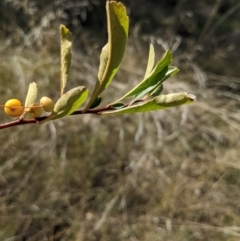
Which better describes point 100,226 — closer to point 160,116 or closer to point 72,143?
point 72,143

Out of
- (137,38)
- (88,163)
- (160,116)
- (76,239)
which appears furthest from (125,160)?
(137,38)

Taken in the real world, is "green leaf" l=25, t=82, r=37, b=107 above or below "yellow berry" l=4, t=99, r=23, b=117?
above

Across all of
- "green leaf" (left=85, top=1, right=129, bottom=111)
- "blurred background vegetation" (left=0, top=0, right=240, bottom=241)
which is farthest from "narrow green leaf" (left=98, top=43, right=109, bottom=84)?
"blurred background vegetation" (left=0, top=0, right=240, bottom=241)

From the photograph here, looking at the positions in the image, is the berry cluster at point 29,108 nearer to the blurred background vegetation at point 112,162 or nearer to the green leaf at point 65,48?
the green leaf at point 65,48

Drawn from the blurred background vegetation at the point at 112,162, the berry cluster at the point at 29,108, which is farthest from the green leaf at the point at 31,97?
the blurred background vegetation at the point at 112,162

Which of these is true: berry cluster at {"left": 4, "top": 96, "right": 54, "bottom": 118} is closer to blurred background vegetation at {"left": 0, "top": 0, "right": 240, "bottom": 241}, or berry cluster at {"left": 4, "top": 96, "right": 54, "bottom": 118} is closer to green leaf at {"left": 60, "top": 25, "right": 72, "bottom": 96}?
green leaf at {"left": 60, "top": 25, "right": 72, "bottom": 96}
